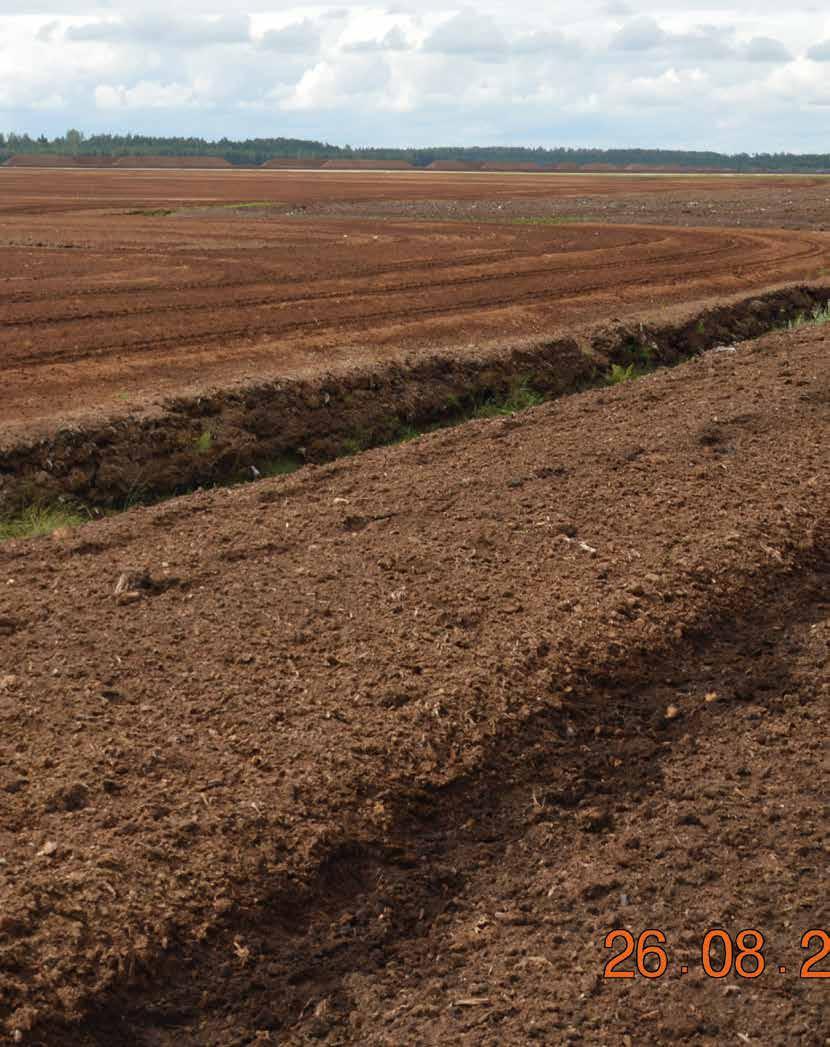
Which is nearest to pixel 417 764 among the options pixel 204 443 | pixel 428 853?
pixel 428 853

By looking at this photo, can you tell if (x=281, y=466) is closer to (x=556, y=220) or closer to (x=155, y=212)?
(x=556, y=220)

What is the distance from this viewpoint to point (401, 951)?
4543 millimetres

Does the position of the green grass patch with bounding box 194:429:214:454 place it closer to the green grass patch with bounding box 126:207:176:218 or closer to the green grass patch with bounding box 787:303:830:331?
the green grass patch with bounding box 787:303:830:331

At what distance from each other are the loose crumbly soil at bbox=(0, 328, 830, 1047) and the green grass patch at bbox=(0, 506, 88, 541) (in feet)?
4.41

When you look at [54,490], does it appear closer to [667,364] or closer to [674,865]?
[674,865]

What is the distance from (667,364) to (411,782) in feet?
40.7

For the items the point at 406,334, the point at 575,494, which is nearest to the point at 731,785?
the point at 575,494

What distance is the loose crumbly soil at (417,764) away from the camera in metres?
4.24

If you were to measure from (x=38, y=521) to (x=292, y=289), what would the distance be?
35.5 ft

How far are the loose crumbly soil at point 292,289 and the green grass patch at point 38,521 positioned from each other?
768mm

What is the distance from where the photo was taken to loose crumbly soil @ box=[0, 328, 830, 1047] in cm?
424
